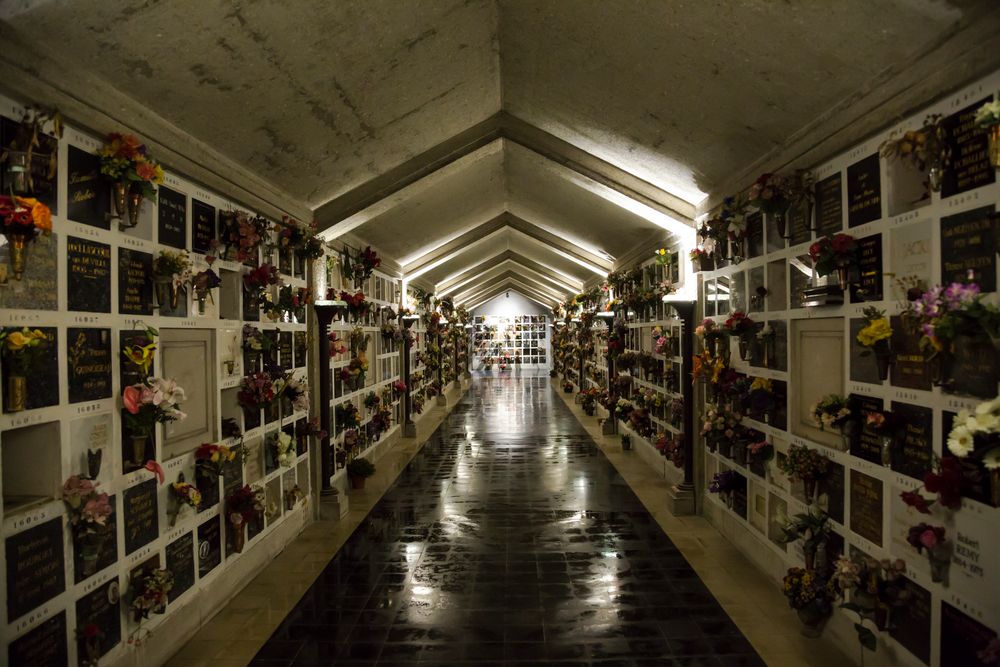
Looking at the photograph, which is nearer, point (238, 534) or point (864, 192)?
point (864, 192)

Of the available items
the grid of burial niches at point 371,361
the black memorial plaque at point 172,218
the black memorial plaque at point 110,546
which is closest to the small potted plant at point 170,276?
the black memorial plaque at point 172,218

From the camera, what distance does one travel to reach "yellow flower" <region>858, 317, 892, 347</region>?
3.33 metres

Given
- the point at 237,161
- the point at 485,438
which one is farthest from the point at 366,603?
the point at 485,438

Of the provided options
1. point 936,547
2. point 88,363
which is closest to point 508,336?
point 88,363

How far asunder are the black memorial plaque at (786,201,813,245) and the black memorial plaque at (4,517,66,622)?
15.6 ft

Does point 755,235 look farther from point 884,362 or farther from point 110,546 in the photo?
point 110,546

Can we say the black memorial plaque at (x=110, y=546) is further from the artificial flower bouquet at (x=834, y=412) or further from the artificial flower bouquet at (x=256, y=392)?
the artificial flower bouquet at (x=834, y=412)

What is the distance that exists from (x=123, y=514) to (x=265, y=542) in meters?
2.14

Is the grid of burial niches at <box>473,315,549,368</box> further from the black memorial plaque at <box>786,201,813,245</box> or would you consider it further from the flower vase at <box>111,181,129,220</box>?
the flower vase at <box>111,181,129,220</box>

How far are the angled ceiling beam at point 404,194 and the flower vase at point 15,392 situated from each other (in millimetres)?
4459

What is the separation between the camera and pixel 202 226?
15.3 ft

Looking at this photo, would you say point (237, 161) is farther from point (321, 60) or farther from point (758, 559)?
point (758, 559)

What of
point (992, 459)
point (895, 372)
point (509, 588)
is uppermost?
point (895, 372)

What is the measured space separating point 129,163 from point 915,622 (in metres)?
4.74
